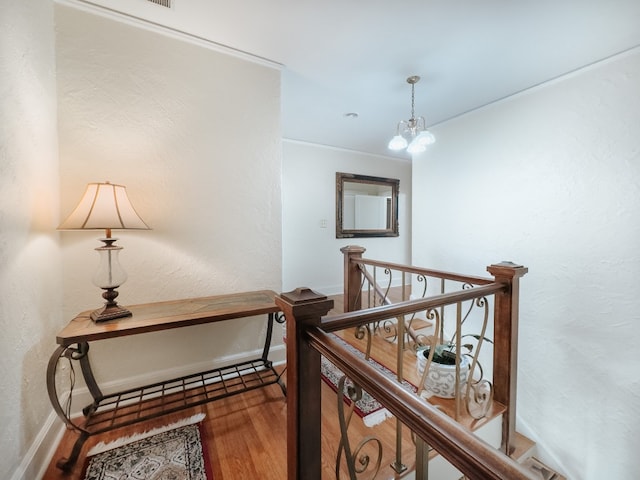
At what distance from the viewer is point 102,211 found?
4.35 feet

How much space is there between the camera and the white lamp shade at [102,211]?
129 cm

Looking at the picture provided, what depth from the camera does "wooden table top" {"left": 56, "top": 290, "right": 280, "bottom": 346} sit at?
128 centimetres

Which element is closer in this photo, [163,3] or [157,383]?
[163,3]

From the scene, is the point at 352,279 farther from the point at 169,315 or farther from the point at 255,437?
the point at 169,315

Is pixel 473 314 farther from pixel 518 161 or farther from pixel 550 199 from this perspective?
pixel 518 161

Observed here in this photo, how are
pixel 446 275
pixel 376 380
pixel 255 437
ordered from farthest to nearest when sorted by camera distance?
pixel 446 275
pixel 255 437
pixel 376 380

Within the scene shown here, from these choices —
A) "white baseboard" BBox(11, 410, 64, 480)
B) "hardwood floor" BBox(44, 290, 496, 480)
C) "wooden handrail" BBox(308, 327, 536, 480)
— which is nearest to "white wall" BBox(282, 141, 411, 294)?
"hardwood floor" BBox(44, 290, 496, 480)

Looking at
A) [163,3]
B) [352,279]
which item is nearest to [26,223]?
[163,3]

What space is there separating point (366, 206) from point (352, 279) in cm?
209

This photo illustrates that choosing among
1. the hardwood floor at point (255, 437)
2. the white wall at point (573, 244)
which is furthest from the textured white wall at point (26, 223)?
the white wall at point (573, 244)

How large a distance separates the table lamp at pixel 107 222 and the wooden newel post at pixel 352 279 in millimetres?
1890

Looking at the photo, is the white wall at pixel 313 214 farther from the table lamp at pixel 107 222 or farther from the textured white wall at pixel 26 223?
the textured white wall at pixel 26 223

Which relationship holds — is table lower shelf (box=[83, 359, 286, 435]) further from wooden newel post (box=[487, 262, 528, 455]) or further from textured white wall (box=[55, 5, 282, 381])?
wooden newel post (box=[487, 262, 528, 455])

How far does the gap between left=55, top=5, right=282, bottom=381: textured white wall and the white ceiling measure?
226 mm
